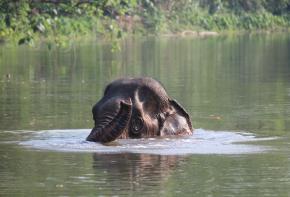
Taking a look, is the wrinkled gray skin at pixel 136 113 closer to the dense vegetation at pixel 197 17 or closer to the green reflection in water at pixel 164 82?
the green reflection in water at pixel 164 82

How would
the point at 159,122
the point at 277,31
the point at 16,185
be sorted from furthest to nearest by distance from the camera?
the point at 277,31 → the point at 159,122 → the point at 16,185

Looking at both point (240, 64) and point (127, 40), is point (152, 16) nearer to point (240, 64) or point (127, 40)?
point (127, 40)

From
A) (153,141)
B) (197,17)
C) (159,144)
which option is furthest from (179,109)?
(197,17)

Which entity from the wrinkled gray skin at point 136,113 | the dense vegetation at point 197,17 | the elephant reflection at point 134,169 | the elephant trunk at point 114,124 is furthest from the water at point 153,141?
the dense vegetation at point 197,17

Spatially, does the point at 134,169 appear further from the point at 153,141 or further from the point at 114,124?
the point at 153,141

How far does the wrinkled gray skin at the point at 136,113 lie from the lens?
61.4 feet

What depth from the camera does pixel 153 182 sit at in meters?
14.5

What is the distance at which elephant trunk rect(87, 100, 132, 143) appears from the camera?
18.6 m

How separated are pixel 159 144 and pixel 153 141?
45 cm

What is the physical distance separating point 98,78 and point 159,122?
1525cm

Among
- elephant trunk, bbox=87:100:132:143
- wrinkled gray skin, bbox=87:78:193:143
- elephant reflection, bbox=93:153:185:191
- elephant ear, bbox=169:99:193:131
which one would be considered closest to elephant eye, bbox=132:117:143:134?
wrinkled gray skin, bbox=87:78:193:143

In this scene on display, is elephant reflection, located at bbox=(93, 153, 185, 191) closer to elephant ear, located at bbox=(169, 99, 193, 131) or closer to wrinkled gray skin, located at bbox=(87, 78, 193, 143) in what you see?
wrinkled gray skin, located at bbox=(87, 78, 193, 143)

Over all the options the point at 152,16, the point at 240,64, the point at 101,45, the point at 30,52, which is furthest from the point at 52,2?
the point at 152,16

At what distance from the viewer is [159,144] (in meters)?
18.6
